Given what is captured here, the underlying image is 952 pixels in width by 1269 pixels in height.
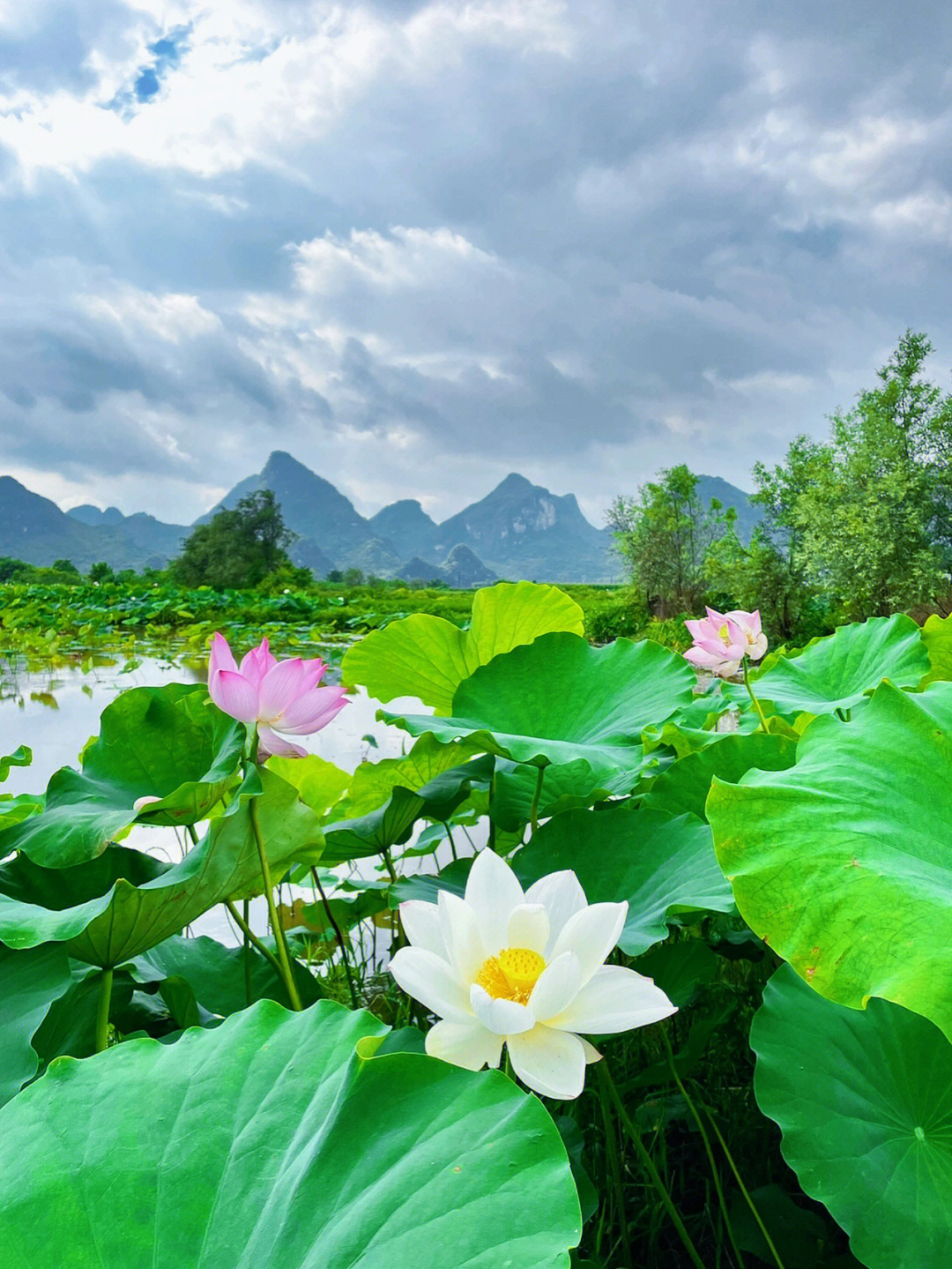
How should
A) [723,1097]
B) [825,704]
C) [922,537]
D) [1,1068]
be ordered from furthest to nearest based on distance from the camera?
[922,537] → [825,704] → [723,1097] → [1,1068]

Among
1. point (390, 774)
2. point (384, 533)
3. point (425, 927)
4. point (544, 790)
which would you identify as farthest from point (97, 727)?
point (384, 533)

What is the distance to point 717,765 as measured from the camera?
671mm

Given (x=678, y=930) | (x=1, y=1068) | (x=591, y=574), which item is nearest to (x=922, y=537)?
(x=678, y=930)

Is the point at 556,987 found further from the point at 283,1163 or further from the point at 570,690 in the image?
the point at 570,690

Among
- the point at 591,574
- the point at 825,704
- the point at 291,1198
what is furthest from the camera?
the point at 591,574

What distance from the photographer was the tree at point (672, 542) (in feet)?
47.0

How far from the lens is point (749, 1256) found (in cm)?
57

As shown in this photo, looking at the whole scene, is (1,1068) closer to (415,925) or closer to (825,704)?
(415,925)

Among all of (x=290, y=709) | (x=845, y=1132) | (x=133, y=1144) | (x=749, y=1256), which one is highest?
(x=290, y=709)

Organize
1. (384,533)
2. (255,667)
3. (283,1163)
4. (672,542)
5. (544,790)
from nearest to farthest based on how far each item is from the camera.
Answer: (283,1163)
(255,667)
(544,790)
(672,542)
(384,533)

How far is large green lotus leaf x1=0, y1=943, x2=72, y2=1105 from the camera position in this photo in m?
0.42

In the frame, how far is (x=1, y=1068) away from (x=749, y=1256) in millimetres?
526

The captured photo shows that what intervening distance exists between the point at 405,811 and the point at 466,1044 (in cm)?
40

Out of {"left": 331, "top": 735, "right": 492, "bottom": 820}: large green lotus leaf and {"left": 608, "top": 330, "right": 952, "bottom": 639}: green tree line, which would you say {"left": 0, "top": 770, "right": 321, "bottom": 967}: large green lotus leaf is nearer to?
{"left": 331, "top": 735, "right": 492, "bottom": 820}: large green lotus leaf
